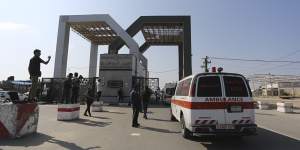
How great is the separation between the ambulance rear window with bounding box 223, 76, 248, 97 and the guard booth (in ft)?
88.0

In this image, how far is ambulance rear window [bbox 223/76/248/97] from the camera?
26.6 feet

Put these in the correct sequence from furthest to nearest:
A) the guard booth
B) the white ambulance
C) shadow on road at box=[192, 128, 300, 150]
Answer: the guard booth
shadow on road at box=[192, 128, 300, 150]
the white ambulance

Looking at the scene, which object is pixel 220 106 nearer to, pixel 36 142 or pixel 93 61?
pixel 36 142

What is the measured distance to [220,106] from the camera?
25.8ft

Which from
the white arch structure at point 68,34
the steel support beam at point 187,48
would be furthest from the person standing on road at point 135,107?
the steel support beam at point 187,48

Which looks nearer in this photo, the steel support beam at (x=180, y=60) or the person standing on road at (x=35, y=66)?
the person standing on road at (x=35, y=66)

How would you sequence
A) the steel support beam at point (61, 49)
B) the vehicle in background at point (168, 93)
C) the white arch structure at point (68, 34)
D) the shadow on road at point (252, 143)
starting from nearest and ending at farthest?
the shadow on road at point (252, 143), the vehicle in background at point (168, 93), the white arch structure at point (68, 34), the steel support beam at point (61, 49)

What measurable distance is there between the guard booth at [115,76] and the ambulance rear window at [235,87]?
88.0 feet

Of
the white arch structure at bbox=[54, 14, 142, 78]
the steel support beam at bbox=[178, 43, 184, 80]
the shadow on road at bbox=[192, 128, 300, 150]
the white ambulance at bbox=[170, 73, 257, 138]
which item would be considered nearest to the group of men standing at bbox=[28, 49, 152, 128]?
the shadow on road at bbox=[192, 128, 300, 150]

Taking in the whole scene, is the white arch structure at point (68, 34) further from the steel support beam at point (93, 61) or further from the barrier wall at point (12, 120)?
the barrier wall at point (12, 120)

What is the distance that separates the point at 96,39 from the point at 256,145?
150ft

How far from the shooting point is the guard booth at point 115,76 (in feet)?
114

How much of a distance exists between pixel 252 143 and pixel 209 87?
7.78ft

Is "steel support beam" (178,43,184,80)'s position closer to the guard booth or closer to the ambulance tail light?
the guard booth
